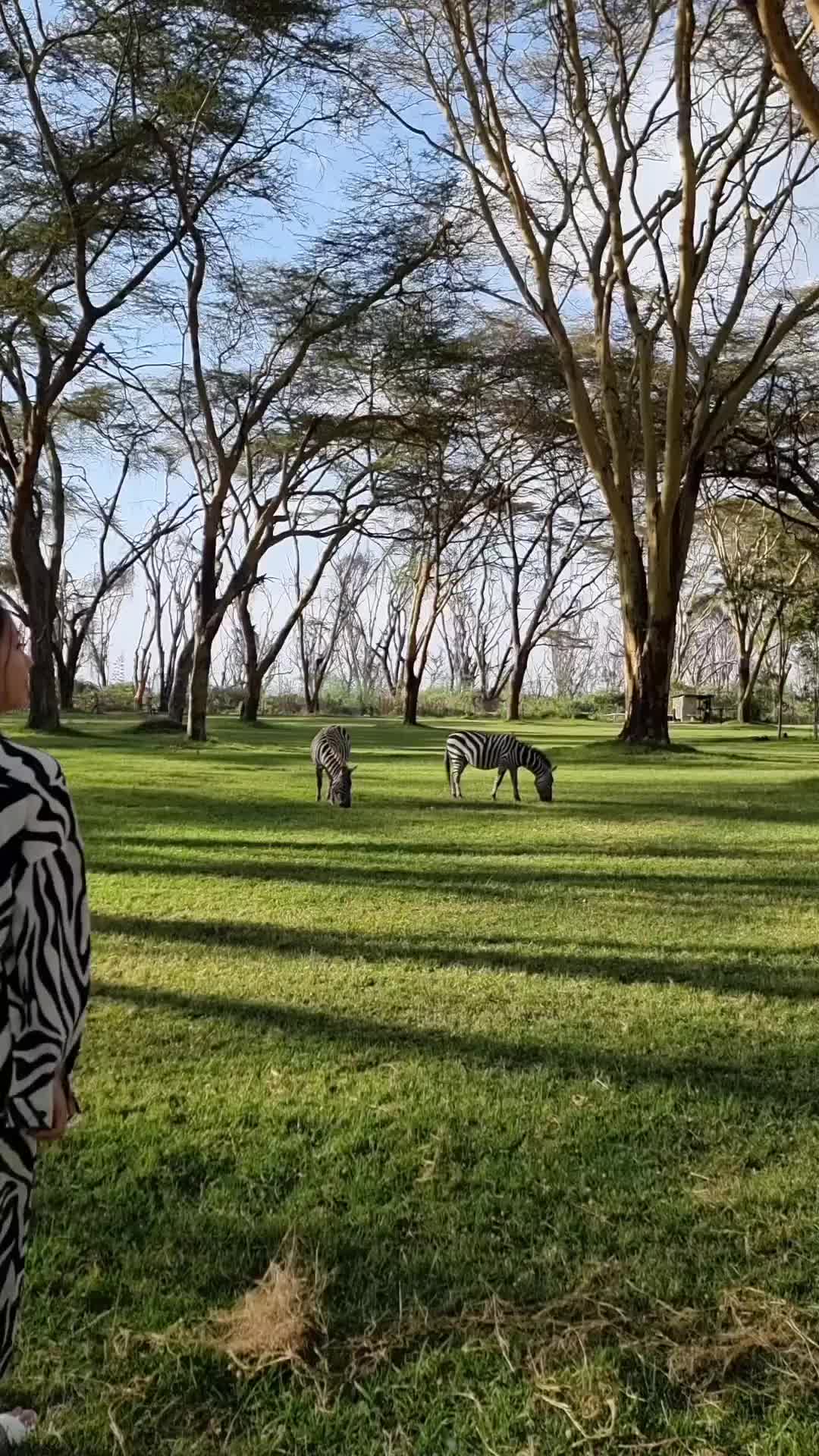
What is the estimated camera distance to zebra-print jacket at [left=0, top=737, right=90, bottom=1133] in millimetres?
1692

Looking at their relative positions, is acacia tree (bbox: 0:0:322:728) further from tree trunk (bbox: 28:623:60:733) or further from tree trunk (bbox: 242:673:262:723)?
tree trunk (bbox: 242:673:262:723)

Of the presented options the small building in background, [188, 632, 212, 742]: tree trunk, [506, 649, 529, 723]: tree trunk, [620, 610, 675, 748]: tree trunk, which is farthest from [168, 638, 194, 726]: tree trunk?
the small building in background

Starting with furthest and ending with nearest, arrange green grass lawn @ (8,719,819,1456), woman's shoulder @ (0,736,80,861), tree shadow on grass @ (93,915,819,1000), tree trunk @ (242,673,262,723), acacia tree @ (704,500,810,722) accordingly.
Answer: acacia tree @ (704,500,810,722), tree trunk @ (242,673,262,723), tree shadow on grass @ (93,915,819,1000), green grass lawn @ (8,719,819,1456), woman's shoulder @ (0,736,80,861)

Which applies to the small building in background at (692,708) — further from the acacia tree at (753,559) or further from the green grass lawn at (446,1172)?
the green grass lawn at (446,1172)

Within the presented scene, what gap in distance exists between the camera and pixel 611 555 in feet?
130

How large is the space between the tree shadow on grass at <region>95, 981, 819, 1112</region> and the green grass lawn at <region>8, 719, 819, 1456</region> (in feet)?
0.05

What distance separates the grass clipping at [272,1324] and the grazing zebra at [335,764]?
8.42 meters

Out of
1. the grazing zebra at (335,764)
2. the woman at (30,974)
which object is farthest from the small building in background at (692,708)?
the woman at (30,974)

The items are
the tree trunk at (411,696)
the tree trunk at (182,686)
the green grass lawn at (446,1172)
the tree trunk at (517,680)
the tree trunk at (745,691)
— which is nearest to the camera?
the green grass lawn at (446,1172)

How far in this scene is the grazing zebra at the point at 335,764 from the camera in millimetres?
10828

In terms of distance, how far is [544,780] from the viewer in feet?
38.2

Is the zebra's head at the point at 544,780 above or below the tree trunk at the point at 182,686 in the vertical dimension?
below

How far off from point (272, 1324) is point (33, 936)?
102cm

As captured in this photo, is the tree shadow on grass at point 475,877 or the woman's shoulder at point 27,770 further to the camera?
the tree shadow on grass at point 475,877
